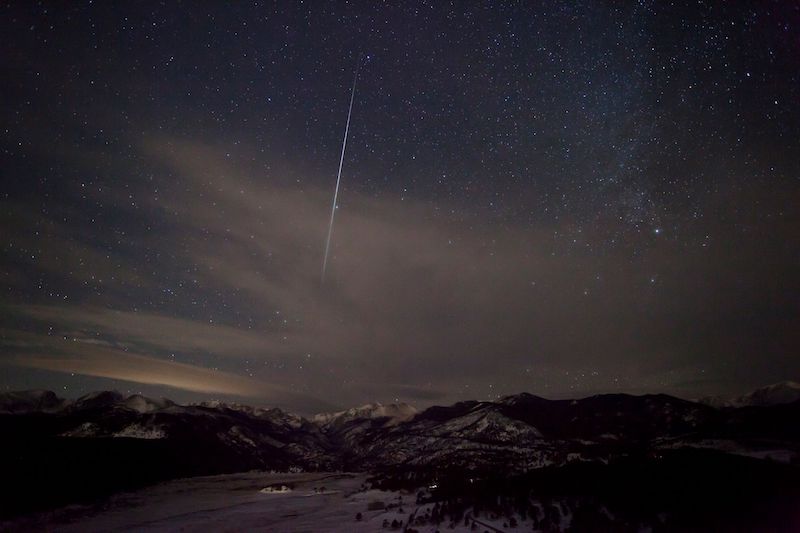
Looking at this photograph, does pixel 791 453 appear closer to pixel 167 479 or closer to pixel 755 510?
Answer: pixel 755 510

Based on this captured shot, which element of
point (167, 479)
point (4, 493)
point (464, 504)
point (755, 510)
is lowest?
point (167, 479)

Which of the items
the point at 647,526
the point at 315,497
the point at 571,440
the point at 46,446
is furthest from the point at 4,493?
the point at 571,440

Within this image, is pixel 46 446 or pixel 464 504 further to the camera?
pixel 46 446

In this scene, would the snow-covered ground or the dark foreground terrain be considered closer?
the dark foreground terrain

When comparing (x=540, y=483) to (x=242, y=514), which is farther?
(x=540, y=483)

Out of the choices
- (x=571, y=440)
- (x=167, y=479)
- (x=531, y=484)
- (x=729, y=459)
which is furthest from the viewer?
(x=571, y=440)

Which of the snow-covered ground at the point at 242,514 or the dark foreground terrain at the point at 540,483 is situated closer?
the dark foreground terrain at the point at 540,483

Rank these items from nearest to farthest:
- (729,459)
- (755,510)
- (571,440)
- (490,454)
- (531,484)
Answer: (755,510) → (729,459) → (531,484) → (490,454) → (571,440)

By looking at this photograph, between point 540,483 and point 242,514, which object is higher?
point 540,483
